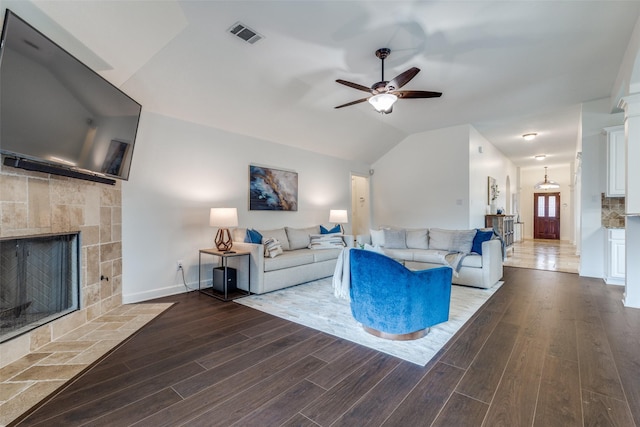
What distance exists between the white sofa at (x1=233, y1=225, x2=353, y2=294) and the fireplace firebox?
186 centimetres

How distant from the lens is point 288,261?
425cm

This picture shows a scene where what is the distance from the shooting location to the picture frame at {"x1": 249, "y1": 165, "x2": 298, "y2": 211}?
502 centimetres

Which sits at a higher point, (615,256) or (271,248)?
(271,248)

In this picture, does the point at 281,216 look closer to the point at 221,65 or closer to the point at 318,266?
the point at 318,266

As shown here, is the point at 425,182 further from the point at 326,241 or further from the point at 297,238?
the point at 297,238

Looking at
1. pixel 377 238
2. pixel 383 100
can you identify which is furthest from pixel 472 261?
pixel 383 100

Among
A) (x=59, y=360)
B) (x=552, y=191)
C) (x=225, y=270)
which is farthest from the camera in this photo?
(x=552, y=191)

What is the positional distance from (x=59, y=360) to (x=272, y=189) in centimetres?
363

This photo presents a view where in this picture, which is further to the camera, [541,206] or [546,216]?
[541,206]

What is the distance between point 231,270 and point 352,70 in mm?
3135

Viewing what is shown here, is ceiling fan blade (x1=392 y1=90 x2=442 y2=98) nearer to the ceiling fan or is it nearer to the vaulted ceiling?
the ceiling fan

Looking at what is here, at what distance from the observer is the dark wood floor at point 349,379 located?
5.23 ft

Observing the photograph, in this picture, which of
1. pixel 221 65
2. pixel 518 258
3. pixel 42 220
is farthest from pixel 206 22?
pixel 518 258

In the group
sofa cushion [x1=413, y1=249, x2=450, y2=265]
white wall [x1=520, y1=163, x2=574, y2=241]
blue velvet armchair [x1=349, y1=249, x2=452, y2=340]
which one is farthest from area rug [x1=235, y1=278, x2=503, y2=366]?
white wall [x1=520, y1=163, x2=574, y2=241]
